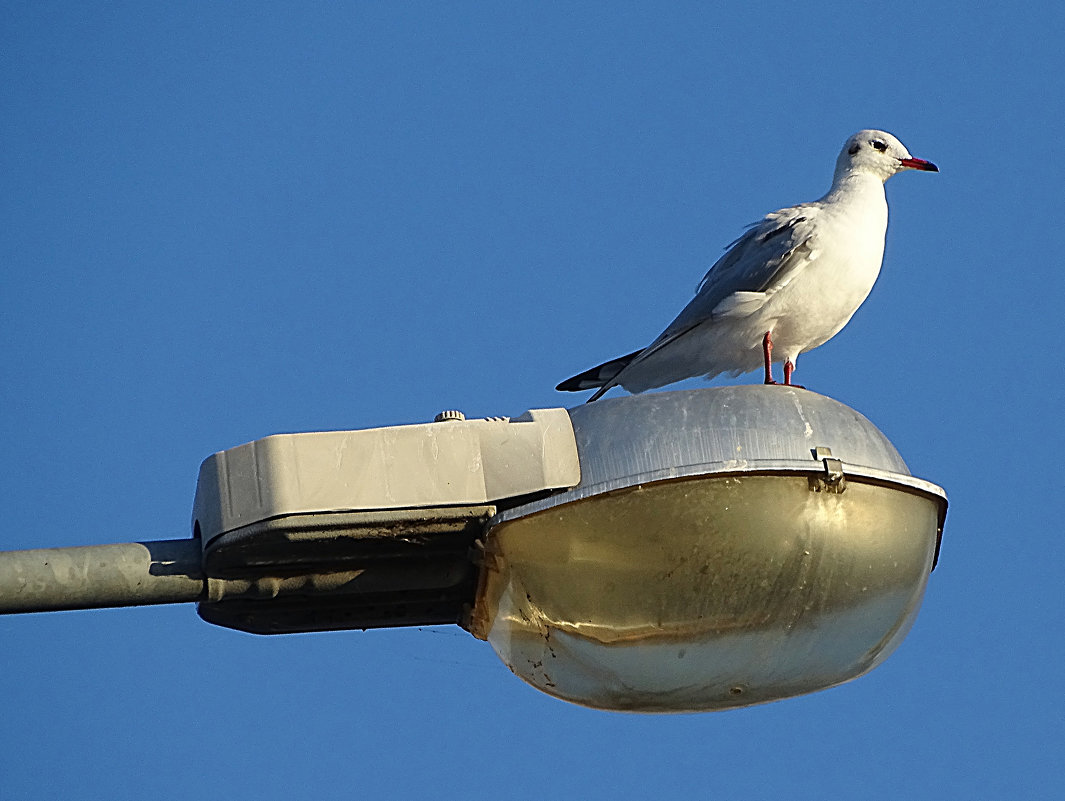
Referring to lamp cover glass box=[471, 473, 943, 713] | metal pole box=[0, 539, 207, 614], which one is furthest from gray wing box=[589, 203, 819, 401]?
metal pole box=[0, 539, 207, 614]

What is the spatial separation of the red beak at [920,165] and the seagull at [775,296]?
730mm

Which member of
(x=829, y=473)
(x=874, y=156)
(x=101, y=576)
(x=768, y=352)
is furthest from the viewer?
(x=874, y=156)

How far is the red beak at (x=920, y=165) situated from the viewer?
768 centimetres

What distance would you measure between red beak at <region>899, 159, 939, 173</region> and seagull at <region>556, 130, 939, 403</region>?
730mm

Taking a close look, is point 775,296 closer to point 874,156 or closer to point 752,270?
point 752,270

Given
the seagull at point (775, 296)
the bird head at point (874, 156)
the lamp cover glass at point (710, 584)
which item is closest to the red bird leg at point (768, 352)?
the seagull at point (775, 296)

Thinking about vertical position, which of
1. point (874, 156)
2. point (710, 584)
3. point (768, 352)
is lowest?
point (710, 584)

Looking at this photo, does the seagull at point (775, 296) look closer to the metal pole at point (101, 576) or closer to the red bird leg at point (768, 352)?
the red bird leg at point (768, 352)

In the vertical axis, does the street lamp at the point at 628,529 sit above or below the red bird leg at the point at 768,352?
below

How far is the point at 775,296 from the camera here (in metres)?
6.30

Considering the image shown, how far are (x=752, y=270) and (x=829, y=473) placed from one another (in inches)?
132

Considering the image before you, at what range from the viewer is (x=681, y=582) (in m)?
3.16

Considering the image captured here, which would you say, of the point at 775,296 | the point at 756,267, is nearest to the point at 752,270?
the point at 756,267

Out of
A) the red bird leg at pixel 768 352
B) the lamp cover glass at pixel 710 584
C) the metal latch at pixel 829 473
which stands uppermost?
the red bird leg at pixel 768 352
